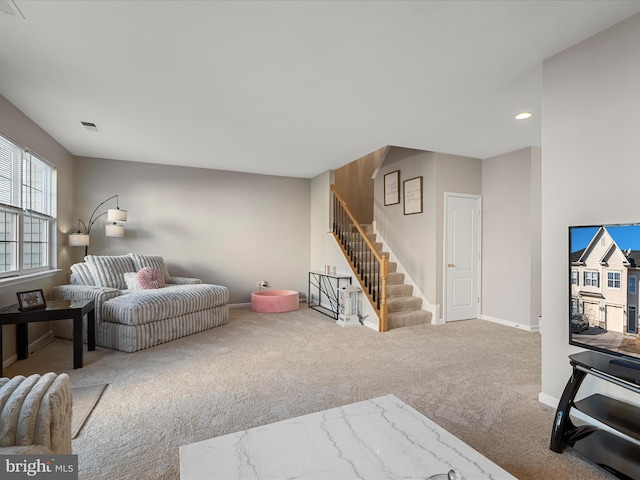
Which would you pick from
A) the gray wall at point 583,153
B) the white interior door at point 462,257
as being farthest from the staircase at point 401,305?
the gray wall at point 583,153

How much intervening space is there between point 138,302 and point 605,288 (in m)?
4.01

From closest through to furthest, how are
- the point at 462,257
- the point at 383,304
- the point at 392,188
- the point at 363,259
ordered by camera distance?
the point at 383,304, the point at 462,257, the point at 363,259, the point at 392,188

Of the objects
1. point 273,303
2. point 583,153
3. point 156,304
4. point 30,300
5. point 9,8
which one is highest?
point 9,8

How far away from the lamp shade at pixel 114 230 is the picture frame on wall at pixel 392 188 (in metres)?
4.38

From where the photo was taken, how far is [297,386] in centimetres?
260

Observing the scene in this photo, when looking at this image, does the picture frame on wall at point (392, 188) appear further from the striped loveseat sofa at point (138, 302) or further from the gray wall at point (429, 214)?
the striped loveseat sofa at point (138, 302)

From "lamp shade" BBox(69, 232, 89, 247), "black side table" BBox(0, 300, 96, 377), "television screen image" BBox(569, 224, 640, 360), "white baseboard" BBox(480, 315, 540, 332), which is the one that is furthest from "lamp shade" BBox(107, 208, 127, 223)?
"white baseboard" BBox(480, 315, 540, 332)

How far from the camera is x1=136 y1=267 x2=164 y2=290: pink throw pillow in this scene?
421cm

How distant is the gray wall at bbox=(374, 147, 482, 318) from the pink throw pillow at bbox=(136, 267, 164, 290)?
3763mm

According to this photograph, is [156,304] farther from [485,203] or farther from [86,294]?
[485,203]

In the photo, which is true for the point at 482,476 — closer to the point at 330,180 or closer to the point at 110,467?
the point at 110,467

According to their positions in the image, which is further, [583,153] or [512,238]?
[512,238]

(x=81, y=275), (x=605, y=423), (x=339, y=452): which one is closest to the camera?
(x=339, y=452)

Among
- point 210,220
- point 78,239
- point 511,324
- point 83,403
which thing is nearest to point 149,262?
point 78,239
